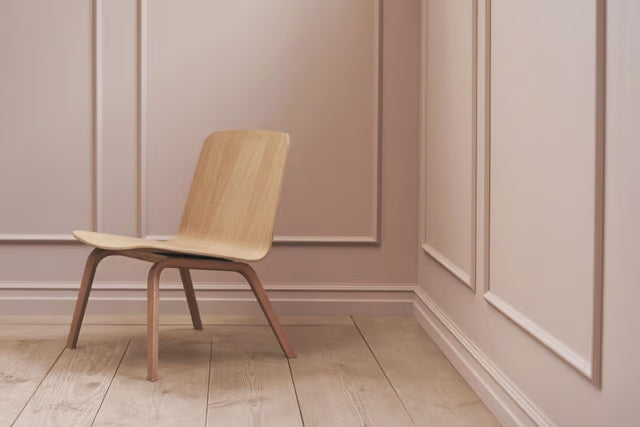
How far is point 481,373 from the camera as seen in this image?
2281 mm

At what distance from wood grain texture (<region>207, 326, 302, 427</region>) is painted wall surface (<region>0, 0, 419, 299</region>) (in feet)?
1.48

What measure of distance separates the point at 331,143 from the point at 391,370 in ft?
3.52

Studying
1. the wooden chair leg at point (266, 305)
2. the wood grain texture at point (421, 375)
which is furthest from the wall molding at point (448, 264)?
the wooden chair leg at point (266, 305)

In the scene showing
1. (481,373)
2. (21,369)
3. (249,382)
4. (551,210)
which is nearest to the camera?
(551,210)

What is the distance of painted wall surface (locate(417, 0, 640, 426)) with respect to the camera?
1428 mm

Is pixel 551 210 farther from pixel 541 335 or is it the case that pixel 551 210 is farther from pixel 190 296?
pixel 190 296

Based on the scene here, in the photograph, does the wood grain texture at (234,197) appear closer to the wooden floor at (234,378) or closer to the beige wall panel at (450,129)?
the wooden floor at (234,378)

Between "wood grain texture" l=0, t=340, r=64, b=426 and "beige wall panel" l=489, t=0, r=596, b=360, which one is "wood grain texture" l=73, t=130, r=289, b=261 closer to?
"wood grain texture" l=0, t=340, r=64, b=426

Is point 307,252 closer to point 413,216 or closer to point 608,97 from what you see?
point 413,216

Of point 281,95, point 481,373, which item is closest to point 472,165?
point 481,373

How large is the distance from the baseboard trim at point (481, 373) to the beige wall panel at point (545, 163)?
0.19 metres

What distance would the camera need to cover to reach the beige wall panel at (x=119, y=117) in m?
3.26

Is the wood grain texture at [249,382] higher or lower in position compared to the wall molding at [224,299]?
lower

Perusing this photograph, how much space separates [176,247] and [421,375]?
Result: 79 cm
